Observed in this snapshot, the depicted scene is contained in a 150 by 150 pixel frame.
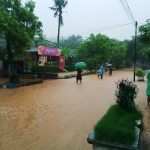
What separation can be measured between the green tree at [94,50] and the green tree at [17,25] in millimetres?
19032

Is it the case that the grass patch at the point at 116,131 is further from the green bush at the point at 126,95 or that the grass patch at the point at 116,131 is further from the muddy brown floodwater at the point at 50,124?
→ the green bush at the point at 126,95

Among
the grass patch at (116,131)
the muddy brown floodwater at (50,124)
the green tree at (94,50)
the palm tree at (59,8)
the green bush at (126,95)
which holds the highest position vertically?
the palm tree at (59,8)

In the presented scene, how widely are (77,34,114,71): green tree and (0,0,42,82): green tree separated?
19.0 meters

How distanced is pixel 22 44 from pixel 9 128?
10.7 m

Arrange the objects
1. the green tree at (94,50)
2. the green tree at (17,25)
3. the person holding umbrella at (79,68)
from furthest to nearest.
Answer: the green tree at (94,50) < the person holding umbrella at (79,68) < the green tree at (17,25)

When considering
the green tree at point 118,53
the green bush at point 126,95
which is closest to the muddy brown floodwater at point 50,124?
the green bush at point 126,95

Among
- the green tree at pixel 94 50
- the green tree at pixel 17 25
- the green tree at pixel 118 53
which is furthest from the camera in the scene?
the green tree at pixel 118 53

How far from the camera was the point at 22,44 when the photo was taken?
51.2 feet

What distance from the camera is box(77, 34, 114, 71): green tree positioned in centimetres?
3506

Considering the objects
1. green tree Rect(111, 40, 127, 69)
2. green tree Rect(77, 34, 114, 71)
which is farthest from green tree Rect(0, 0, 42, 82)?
green tree Rect(111, 40, 127, 69)

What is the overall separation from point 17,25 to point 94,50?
74.7 ft

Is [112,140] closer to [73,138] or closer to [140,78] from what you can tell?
[73,138]

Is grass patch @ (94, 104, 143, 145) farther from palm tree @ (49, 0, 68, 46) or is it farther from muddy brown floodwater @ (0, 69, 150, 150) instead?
palm tree @ (49, 0, 68, 46)

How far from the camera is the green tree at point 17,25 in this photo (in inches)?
537
